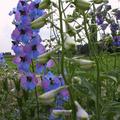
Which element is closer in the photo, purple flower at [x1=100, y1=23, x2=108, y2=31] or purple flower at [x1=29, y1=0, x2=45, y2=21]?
purple flower at [x1=29, y1=0, x2=45, y2=21]


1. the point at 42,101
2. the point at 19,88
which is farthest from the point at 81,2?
the point at 19,88

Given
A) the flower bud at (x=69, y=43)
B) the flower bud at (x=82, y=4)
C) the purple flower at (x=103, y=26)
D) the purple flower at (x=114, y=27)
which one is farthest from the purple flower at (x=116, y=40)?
the flower bud at (x=69, y=43)

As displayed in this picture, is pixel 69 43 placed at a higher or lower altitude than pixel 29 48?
higher

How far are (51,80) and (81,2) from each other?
1.46 metres

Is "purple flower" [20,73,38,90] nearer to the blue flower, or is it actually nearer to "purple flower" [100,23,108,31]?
the blue flower

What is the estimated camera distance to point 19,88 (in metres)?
4.10

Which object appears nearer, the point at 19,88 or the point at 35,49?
the point at 35,49

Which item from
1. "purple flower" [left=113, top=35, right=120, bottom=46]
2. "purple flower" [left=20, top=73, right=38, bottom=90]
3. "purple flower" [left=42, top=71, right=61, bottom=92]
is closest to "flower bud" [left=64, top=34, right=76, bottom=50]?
"purple flower" [left=42, top=71, right=61, bottom=92]

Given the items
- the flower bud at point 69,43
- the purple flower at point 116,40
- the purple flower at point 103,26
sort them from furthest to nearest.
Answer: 1. the purple flower at point 116,40
2. the purple flower at point 103,26
3. the flower bud at point 69,43

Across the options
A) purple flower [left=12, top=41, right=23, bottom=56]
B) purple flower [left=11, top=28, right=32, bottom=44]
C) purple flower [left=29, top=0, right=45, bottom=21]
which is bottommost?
purple flower [left=12, top=41, right=23, bottom=56]

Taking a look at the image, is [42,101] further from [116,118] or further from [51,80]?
[51,80]

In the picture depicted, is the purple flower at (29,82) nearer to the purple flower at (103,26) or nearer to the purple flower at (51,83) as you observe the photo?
the purple flower at (51,83)

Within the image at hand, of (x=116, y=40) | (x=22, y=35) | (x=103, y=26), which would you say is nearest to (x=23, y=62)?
(x=22, y=35)

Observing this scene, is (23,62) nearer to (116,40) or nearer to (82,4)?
(82,4)
